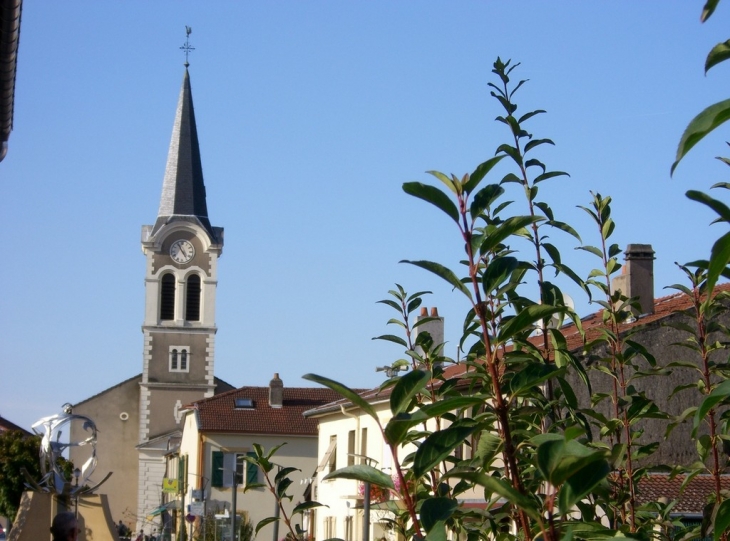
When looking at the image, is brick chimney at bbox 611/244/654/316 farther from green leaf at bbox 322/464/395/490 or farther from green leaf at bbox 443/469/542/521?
green leaf at bbox 443/469/542/521

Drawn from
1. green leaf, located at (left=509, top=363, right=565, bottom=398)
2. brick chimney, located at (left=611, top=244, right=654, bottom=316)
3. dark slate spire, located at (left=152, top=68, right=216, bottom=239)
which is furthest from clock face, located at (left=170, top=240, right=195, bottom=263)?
green leaf, located at (left=509, top=363, right=565, bottom=398)

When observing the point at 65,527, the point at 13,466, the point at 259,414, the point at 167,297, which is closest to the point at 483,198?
the point at 65,527

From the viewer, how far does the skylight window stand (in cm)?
5338

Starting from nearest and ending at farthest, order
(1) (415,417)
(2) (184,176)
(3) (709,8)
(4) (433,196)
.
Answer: (3) (709,8), (1) (415,417), (4) (433,196), (2) (184,176)

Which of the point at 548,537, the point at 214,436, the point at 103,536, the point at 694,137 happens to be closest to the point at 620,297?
the point at 548,537

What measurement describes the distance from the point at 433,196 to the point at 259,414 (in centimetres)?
5102

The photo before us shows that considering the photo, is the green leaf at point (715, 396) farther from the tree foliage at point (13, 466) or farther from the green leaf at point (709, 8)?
the tree foliage at point (13, 466)

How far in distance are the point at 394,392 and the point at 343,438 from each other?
33770mm

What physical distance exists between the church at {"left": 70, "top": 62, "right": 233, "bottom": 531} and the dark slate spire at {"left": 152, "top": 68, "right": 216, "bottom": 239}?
69 mm

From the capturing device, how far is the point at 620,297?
4828mm

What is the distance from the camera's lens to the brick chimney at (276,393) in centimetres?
5406

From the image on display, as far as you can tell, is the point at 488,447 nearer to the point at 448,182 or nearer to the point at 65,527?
the point at 448,182

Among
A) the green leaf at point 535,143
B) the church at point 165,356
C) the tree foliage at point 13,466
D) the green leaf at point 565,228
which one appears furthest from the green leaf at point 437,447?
the church at point 165,356

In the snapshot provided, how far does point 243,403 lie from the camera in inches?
2112
